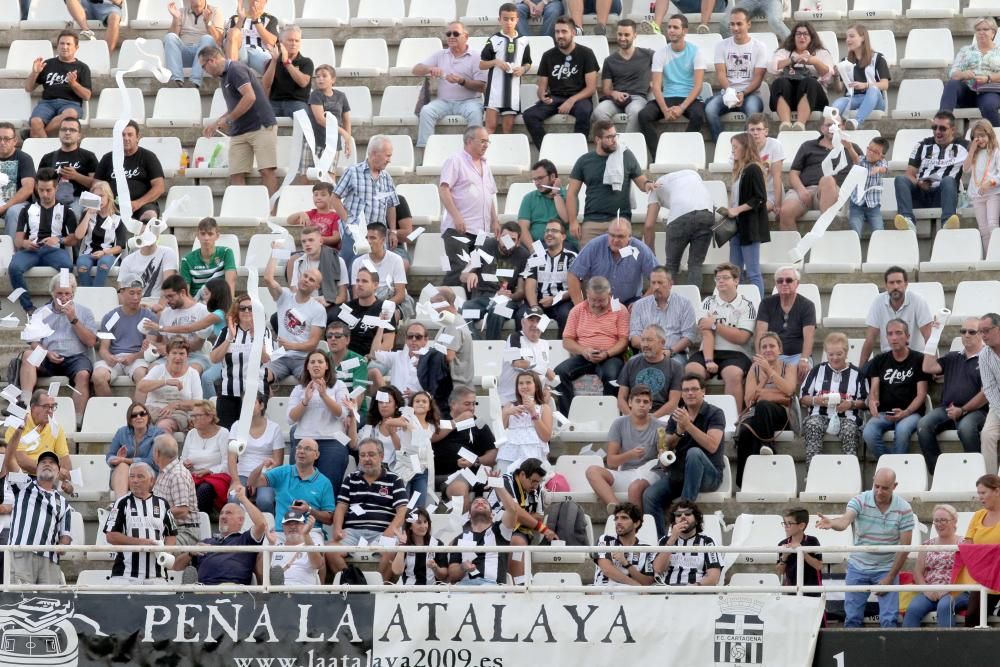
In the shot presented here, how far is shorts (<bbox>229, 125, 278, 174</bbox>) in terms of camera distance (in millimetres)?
18953

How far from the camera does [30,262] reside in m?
17.9

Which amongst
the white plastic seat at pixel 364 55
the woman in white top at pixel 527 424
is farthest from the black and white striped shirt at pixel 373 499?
the white plastic seat at pixel 364 55

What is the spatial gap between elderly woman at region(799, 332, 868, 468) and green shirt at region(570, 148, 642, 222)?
2636 millimetres

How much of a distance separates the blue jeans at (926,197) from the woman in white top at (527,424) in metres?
4.11

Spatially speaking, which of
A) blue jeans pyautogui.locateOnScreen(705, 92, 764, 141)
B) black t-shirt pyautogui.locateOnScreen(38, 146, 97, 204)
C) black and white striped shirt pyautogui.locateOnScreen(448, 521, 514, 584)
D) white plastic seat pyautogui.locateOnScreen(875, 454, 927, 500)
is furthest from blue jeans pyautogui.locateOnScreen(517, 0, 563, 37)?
black and white striped shirt pyautogui.locateOnScreen(448, 521, 514, 584)

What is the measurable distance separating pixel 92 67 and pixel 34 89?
2.36ft

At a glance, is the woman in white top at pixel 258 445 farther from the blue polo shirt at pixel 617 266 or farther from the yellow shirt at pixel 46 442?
the blue polo shirt at pixel 617 266

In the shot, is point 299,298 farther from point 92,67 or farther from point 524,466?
point 92,67

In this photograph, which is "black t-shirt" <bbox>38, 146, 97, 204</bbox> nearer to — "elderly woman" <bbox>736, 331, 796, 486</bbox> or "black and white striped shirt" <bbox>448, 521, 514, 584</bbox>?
"black and white striped shirt" <bbox>448, 521, 514, 584</bbox>

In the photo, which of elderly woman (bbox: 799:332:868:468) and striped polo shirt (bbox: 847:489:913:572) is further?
elderly woman (bbox: 799:332:868:468)

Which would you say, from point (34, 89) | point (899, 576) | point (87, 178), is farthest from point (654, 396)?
point (34, 89)

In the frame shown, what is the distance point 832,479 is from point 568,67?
531 cm

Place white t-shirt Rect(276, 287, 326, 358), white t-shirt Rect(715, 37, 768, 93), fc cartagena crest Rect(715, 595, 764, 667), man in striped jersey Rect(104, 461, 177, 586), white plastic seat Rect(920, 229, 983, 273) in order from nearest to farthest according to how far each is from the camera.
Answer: fc cartagena crest Rect(715, 595, 764, 667)
man in striped jersey Rect(104, 461, 177, 586)
white t-shirt Rect(276, 287, 326, 358)
white plastic seat Rect(920, 229, 983, 273)
white t-shirt Rect(715, 37, 768, 93)

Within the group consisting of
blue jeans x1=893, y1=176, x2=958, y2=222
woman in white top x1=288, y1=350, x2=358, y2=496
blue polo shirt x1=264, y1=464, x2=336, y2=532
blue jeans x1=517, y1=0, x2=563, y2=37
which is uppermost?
blue jeans x1=517, y1=0, x2=563, y2=37
